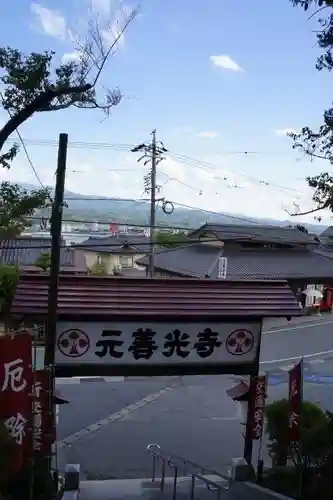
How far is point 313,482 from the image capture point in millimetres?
9914

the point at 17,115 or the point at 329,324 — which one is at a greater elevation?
the point at 17,115

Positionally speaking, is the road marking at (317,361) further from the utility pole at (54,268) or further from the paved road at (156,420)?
the utility pole at (54,268)

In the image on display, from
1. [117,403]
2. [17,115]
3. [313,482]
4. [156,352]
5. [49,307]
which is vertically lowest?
[117,403]

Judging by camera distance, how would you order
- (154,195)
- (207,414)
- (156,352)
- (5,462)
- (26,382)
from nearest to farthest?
(5,462) < (26,382) < (156,352) < (207,414) < (154,195)

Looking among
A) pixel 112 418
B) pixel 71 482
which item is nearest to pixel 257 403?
pixel 71 482

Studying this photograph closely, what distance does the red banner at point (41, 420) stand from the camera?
31.4 feet

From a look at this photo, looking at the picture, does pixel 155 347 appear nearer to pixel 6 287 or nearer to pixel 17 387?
pixel 17 387

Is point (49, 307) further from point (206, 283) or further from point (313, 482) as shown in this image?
point (313, 482)

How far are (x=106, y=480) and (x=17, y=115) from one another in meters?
8.61

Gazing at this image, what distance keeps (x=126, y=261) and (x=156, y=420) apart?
33868mm

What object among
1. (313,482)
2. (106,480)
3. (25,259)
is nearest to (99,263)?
(25,259)

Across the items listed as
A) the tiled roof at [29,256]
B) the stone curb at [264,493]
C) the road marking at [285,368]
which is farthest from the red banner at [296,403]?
the tiled roof at [29,256]

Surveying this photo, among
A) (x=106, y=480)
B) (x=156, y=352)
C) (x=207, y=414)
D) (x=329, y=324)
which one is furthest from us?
(x=329, y=324)

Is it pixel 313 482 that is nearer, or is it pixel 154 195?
pixel 313 482
